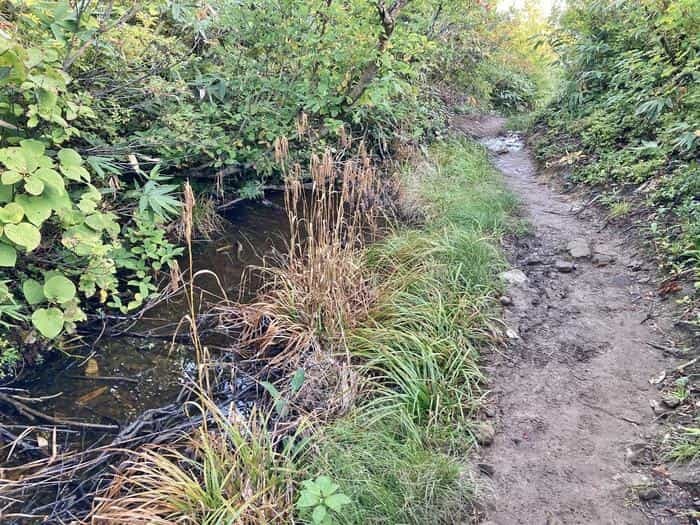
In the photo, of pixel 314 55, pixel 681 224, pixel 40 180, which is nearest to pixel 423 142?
pixel 314 55

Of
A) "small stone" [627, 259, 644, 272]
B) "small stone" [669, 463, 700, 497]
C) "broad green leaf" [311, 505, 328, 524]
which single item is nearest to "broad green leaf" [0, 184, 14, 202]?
"broad green leaf" [311, 505, 328, 524]

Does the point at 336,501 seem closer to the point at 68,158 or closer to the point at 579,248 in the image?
the point at 68,158

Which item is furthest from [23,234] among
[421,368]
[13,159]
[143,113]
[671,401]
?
[671,401]

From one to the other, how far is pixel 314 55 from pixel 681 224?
11.4ft

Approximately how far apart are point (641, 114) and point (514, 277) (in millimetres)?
3107

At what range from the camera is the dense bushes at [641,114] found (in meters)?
3.64

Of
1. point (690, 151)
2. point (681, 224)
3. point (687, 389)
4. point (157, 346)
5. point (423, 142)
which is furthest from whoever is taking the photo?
point (423, 142)

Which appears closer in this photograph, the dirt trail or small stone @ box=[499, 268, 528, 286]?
the dirt trail

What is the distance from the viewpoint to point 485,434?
2248 millimetres

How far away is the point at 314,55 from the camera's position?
432cm

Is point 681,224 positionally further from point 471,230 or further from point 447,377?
point 447,377

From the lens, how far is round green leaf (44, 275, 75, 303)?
94.7 inches

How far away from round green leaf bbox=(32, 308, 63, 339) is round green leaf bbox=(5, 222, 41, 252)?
15.5 inches

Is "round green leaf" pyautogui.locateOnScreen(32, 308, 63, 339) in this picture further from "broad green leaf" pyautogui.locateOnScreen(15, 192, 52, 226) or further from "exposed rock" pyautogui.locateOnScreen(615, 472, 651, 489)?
"exposed rock" pyautogui.locateOnScreen(615, 472, 651, 489)
